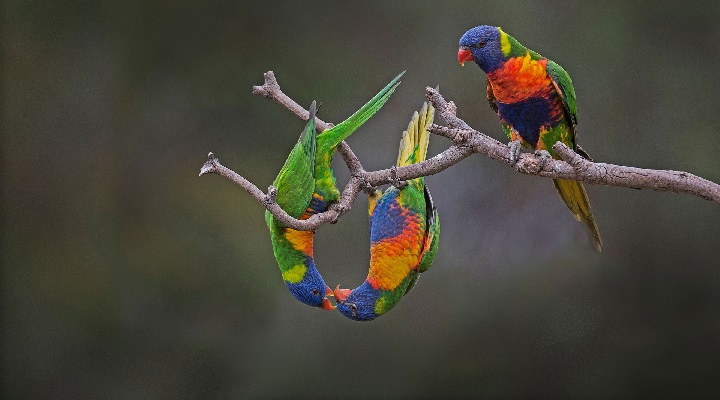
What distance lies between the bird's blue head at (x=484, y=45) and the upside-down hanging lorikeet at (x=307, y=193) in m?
0.18

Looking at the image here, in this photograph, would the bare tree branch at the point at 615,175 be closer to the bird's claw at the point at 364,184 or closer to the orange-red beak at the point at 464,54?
the orange-red beak at the point at 464,54

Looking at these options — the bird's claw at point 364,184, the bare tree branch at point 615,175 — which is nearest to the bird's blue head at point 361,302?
the bird's claw at point 364,184

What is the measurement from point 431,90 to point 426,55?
2.16 metres

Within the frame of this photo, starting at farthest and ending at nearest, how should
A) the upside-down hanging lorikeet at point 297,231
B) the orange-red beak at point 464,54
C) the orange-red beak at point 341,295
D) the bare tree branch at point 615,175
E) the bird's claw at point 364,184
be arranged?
the orange-red beak at point 341,295
the bird's claw at point 364,184
the upside-down hanging lorikeet at point 297,231
the orange-red beak at point 464,54
the bare tree branch at point 615,175

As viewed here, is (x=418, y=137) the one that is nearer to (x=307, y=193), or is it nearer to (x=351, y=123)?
(x=351, y=123)

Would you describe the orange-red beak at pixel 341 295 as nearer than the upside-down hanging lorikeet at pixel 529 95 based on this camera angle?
No

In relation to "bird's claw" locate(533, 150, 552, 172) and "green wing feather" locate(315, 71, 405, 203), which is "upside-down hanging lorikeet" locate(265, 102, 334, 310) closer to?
"green wing feather" locate(315, 71, 405, 203)

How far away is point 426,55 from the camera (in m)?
3.88

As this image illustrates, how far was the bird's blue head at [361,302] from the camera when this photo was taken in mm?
2088

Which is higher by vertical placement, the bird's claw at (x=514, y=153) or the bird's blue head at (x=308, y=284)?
the bird's claw at (x=514, y=153)

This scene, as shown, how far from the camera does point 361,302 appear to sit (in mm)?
2098

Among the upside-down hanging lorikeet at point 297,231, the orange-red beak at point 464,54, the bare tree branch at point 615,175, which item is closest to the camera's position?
the bare tree branch at point 615,175

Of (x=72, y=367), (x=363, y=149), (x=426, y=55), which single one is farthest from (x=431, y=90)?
(x=72, y=367)

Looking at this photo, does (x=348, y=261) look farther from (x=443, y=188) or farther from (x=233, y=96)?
(x=233, y=96)
